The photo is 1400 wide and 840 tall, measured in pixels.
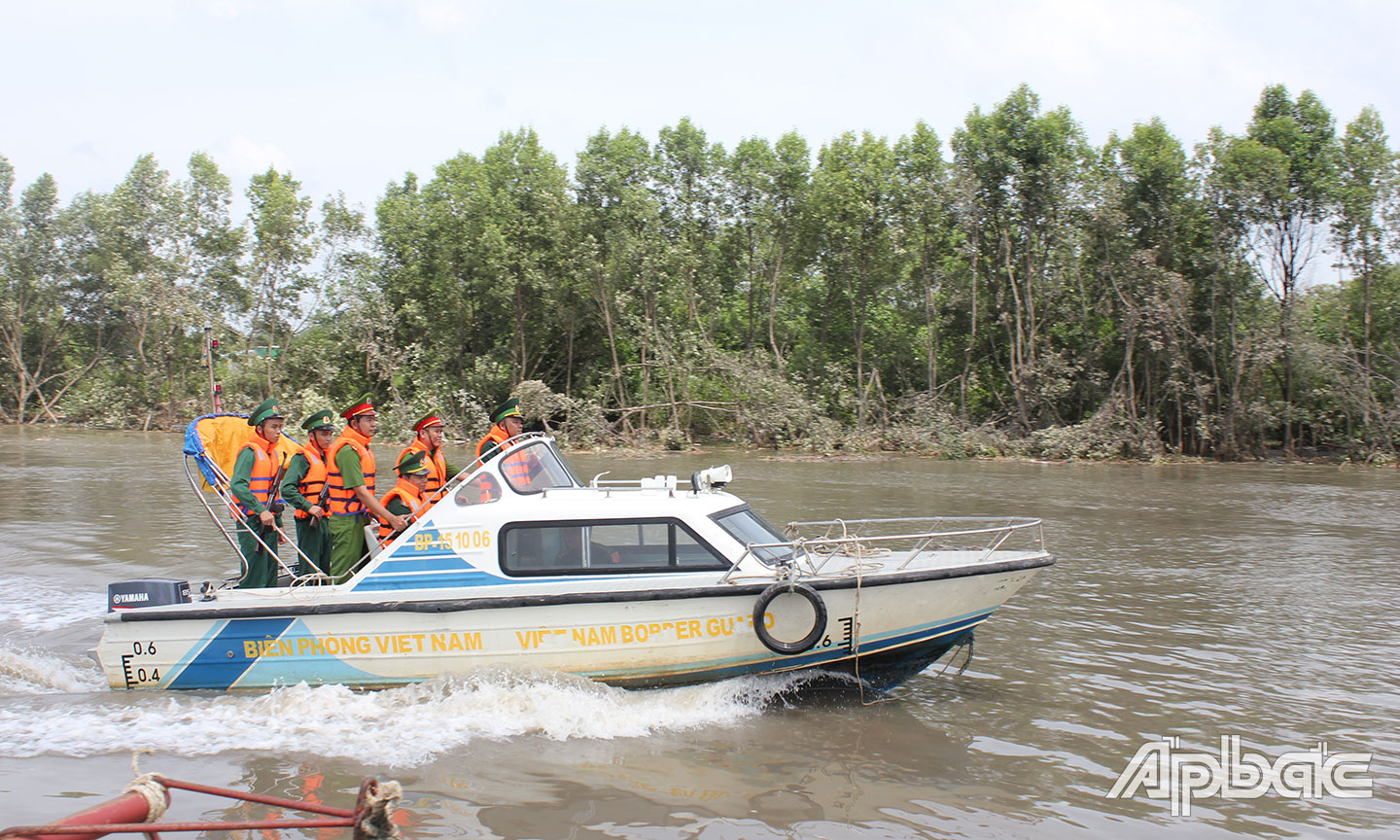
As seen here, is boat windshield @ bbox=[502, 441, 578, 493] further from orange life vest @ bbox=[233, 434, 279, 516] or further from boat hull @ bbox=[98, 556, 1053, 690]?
orange life vest @ bbox=[233, 434, 279, 516]

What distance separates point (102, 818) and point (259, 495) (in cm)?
521

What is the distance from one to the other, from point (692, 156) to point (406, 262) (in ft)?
39.0

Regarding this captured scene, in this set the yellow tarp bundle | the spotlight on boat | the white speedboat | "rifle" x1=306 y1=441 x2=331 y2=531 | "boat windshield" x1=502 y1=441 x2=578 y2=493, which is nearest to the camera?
the white speedboat

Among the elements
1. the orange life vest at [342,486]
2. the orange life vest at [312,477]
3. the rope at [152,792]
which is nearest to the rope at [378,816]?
the rope at [152,792]

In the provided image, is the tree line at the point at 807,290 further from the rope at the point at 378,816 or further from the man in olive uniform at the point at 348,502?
the rope at the point at 378,816

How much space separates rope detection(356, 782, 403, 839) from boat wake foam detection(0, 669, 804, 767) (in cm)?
249

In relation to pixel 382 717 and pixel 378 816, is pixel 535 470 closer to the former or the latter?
pixel 382 717

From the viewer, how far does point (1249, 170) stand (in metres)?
28.0

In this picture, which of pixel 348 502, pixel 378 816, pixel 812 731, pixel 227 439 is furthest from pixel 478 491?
pixel 378 816

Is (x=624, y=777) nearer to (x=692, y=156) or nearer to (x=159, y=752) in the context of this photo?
(x=159, y=752)

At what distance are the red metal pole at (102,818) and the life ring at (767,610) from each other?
13.4 feet

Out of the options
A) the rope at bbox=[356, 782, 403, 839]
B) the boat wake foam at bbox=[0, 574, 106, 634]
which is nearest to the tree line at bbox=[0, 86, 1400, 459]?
the boat wake foam at bbox=[0, 574, 106, 634]

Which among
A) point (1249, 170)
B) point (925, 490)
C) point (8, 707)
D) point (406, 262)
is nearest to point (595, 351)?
point (406, 262)

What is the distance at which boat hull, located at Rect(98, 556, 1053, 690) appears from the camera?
6902 mm
